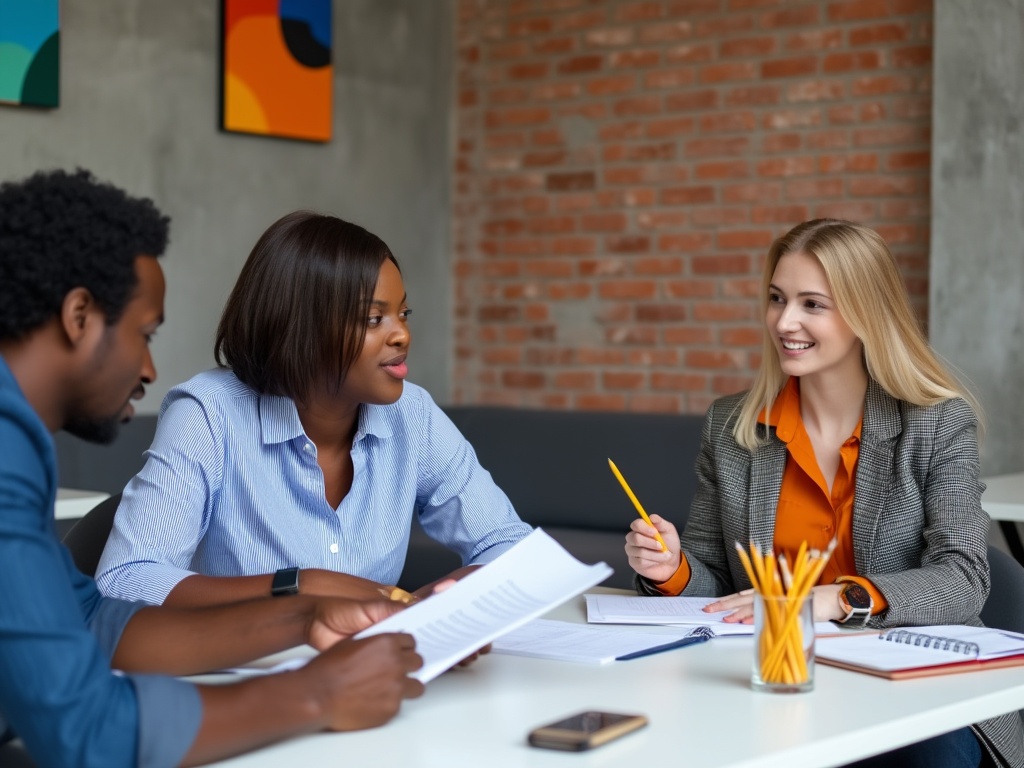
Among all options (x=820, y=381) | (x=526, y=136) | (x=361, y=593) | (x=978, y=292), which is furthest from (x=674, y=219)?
(x=361, y=593)

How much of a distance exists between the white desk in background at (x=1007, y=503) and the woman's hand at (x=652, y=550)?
3.74ft

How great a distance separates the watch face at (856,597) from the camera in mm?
1792

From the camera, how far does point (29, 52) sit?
3912 millimetres

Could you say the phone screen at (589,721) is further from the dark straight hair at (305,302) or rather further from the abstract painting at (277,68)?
the abstract painting at (277,68)

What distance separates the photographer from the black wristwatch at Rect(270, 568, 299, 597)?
160 centimetres

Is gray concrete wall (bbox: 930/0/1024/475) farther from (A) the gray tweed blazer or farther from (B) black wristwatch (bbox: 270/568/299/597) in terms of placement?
(B) black wristwatch (bbox: 270/568/299/597)

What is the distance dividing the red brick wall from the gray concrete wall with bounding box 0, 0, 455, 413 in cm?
15

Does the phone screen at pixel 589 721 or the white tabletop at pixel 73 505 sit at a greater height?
the phone screen at pixel 589 721

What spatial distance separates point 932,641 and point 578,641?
430 mm

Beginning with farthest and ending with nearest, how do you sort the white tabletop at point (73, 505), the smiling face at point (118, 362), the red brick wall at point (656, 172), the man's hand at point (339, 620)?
1. the red brick wall at point (656, 172)
2. the white tabletop at point (73, 505)
3. the man's hand at point (339, 620)
4. the smiling face at point (118, 362)

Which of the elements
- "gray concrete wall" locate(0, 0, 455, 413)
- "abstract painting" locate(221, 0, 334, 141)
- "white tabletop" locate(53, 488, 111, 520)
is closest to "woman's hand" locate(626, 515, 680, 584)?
"white tabletop" locate(53, 488, 111, 520)

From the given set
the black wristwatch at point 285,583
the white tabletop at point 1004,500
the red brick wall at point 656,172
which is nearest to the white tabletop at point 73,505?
the black wristwatch at point 285,583

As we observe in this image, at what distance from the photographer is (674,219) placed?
4688mm

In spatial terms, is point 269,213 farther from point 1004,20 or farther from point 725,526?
point 725,526
